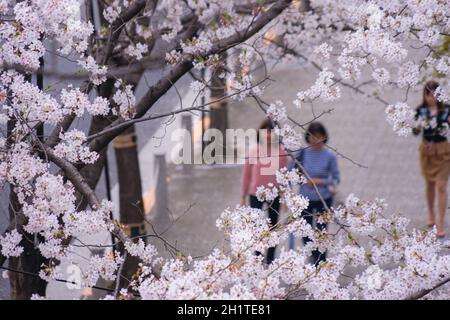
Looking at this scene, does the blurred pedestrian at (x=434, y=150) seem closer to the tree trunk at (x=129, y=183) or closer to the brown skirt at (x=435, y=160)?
the brown skirt at (x=435, y=160)

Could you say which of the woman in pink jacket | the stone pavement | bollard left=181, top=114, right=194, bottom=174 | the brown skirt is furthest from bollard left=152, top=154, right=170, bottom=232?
the brown skirt

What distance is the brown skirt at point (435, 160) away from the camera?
878cm

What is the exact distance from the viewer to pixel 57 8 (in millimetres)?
4996

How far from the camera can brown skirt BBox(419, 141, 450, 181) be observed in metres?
8.78

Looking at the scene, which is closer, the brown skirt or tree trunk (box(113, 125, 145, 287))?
tree trunk (box(113, 125, 145, 287))

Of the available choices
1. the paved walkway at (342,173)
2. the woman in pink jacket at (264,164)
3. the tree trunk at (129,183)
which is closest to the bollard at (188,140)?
the paved walkway at (342,173)

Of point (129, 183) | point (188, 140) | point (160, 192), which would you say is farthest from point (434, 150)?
point (188, 140)

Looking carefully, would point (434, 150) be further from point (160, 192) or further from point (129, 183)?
point (160, 192)

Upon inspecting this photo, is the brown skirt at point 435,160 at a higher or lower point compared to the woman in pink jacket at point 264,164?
higher

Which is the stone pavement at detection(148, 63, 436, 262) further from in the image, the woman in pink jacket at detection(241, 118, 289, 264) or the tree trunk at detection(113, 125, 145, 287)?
the woman in pink jacket at detection(241, 118, 289, 264)

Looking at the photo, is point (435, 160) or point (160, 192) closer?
point (435, 160)

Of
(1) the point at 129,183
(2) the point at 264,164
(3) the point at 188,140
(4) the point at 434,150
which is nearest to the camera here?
(2) the point at 264,164

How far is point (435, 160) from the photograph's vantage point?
8891mm

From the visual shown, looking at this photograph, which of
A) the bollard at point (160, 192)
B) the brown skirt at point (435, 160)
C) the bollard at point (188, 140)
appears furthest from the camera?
the bollard at point (188, 140)
